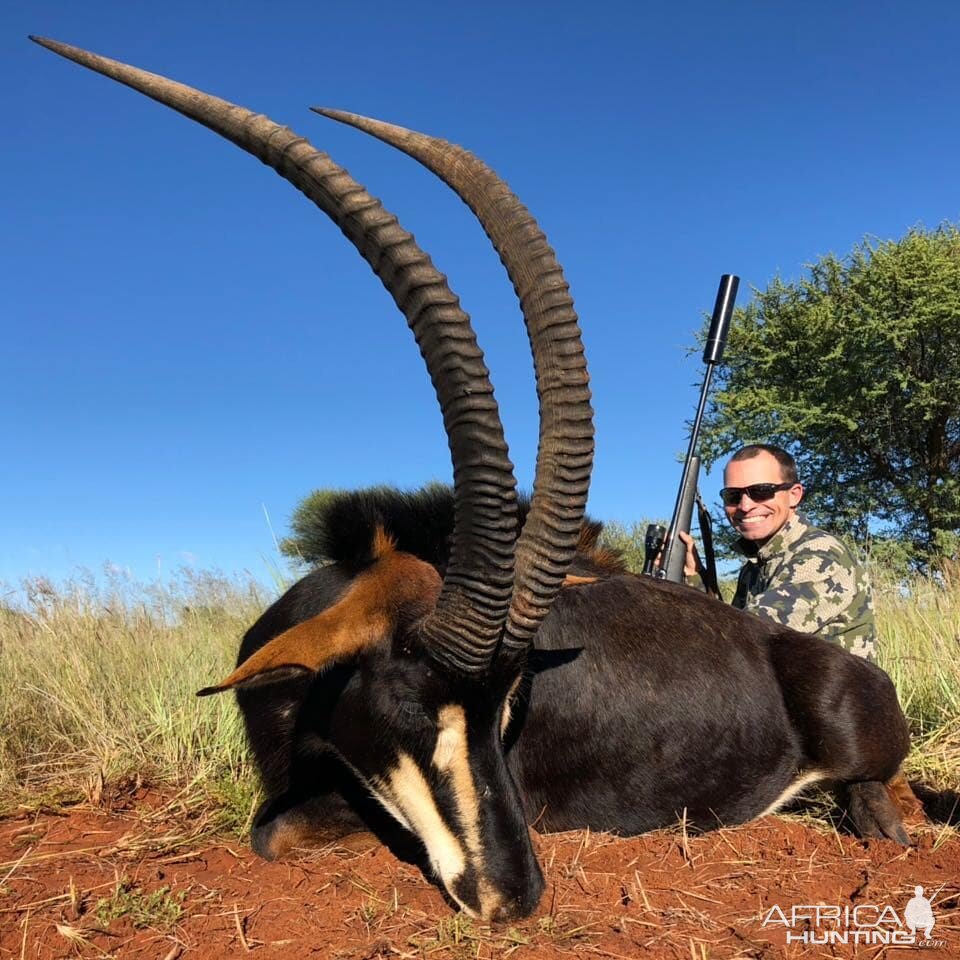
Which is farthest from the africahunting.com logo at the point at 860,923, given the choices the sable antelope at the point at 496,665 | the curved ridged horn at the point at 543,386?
the curved ridged horn at the point at 543,386

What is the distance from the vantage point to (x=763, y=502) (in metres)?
5.96

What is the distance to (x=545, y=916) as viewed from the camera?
3.17m

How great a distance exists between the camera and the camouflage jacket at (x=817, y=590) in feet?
18.6

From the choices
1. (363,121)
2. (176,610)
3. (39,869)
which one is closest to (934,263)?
(176,610)

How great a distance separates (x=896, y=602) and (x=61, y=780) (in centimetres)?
863

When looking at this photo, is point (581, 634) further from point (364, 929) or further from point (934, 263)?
point (934, 263)

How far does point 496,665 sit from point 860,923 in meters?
1.72

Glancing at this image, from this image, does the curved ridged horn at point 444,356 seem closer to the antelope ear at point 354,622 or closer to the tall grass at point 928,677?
the antelope ear at point 354,622

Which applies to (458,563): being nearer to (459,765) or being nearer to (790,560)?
(459,765)

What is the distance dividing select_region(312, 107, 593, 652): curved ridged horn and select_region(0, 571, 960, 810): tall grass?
2.11m

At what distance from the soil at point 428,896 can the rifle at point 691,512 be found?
7.56 feet

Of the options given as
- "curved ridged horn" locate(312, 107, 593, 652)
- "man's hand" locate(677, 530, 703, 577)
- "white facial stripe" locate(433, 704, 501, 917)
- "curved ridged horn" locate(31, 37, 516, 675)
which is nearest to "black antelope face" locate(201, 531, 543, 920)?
"white facial stripe" locate(433, 704, 501, 917)

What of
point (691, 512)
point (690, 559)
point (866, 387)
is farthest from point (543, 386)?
point (866, 387)

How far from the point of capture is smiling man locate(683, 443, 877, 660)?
5664 mm
